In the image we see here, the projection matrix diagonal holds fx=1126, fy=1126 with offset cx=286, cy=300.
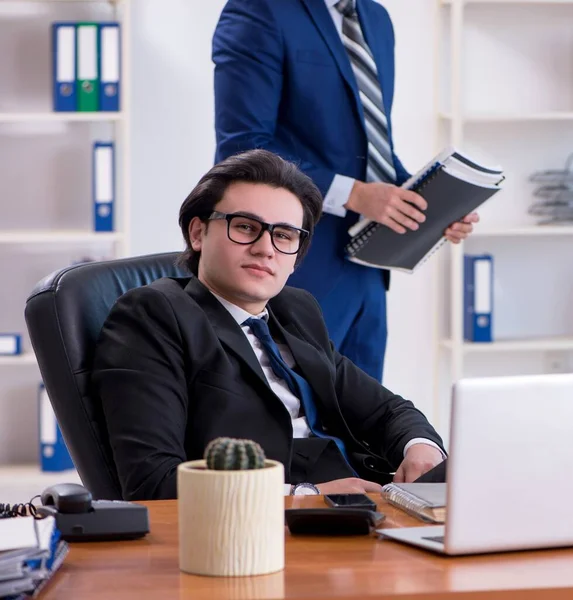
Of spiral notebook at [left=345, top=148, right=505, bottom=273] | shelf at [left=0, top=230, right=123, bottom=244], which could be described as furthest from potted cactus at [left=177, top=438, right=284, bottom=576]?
shelf at [left=0, top=230, right=123, bottom=244]

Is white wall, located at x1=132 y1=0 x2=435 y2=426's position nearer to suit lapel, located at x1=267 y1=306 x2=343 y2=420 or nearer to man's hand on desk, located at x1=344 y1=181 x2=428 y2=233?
man's hand on desk, located at x1=344 y1=181 x2=428 y2=233

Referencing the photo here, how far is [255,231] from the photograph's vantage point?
2.06 m

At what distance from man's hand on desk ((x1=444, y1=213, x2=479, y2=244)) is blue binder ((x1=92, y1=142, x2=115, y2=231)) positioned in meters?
1.38

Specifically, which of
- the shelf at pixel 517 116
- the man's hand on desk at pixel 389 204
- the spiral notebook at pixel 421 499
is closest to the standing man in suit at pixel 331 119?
the man's hand on desk at pixel 389 204

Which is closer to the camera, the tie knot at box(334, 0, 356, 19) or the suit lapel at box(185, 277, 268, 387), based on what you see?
the suit lapel at box(185, 277, 268, 387)

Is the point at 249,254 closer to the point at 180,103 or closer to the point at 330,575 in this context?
the point at 330,575

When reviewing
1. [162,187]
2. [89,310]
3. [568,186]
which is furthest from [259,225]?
[568,186]

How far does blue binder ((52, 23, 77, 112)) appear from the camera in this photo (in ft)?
12.6

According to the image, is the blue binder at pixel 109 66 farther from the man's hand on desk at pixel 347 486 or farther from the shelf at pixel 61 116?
the man's hand on desk at pixel 347 486

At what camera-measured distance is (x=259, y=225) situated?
206 cm

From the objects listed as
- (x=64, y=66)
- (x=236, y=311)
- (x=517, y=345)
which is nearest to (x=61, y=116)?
(x=64, y=66)

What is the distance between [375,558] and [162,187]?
3.21 metres

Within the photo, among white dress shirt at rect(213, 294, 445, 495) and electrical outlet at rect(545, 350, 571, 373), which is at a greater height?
white dress shirt at rect(213, 294, 445, 495)

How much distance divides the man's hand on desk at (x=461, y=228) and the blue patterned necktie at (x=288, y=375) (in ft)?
3.34
